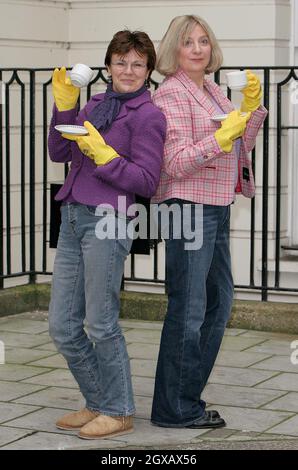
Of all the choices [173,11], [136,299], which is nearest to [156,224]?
[136,299]

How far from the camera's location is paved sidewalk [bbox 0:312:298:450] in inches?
228

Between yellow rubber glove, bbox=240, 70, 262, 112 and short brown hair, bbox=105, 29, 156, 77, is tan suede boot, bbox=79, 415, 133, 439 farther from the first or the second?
short brown hair, bbox=105, 29, 156, 77

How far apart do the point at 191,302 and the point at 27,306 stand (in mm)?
3468

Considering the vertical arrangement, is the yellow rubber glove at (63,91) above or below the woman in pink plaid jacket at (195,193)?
above

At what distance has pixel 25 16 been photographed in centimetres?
930

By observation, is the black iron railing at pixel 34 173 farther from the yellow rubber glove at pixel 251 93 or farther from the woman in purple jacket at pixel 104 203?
the woman in purple jacket at pixel 104 203

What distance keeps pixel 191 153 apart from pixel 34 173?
374cm

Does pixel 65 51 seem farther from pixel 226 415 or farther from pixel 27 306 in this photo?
pixel 226 415

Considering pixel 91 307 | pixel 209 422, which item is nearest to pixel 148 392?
pixel 209 422

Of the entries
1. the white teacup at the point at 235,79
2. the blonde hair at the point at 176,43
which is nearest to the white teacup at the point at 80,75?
the blonde hair at the point at 176,43

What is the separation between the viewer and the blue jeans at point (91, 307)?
18.5 ft

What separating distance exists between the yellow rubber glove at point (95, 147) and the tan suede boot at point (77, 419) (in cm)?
124

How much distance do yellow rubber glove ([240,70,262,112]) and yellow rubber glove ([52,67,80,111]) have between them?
0.79 meters

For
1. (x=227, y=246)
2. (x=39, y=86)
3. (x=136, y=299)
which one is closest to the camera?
(x=227, y=246)
